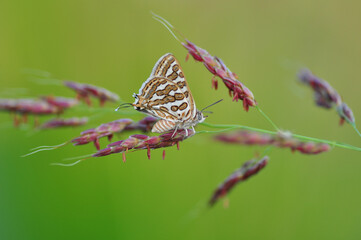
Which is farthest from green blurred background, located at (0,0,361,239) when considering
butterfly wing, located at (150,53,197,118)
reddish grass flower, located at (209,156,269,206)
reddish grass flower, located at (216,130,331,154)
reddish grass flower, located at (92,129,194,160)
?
reddish grass flower, located at (92,129,194,160)

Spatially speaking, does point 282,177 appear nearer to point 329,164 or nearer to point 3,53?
point 329,164

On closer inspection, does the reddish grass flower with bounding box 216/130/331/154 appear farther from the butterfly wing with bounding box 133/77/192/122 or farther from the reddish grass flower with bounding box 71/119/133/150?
the reddish grass flower with bounding box 71/119/133/150

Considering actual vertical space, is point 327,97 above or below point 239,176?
above

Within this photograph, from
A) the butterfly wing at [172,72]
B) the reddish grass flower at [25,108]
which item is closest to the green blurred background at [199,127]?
the reddish grass flower at [25,108]

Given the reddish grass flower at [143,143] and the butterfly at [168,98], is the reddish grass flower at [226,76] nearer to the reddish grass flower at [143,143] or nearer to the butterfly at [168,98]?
the butterfly at [168,98]

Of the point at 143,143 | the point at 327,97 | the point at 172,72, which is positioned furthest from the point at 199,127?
the point at 327,97

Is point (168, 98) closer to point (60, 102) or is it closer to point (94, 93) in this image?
point (94, 93)
